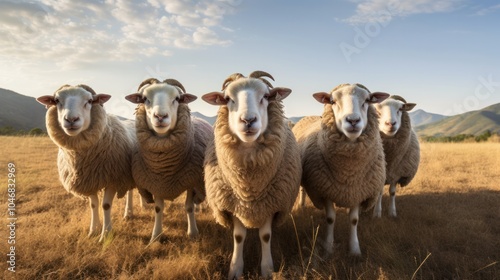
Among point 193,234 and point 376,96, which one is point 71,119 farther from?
point 376,96

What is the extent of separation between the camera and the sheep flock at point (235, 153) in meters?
3.46

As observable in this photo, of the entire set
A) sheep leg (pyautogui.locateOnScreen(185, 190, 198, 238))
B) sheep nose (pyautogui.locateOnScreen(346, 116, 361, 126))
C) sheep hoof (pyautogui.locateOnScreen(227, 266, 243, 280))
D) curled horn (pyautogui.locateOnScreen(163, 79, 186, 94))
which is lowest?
sheep hoof (pyautogui.locateOnScreen(227, 266, 243, 280))

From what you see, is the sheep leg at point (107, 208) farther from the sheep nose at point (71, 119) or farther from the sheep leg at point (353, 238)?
the sheep leg at point (353, 238)

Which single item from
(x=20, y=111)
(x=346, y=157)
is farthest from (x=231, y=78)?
(x=20, y=111)

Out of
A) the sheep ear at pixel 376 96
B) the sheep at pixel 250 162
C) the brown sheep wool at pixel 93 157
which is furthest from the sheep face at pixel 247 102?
the brown sheep wool at pixel 93 157

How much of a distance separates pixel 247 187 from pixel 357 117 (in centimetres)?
152

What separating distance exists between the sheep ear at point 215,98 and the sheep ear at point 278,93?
541mm

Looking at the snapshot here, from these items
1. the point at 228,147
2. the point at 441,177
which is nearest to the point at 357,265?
the point at 228,147

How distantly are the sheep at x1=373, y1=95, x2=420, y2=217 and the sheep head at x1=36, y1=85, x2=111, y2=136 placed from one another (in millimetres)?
4629

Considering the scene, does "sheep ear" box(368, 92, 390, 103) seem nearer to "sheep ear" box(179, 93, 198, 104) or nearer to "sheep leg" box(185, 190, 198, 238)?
"sheep ear" box(179, 93, 198, 104)

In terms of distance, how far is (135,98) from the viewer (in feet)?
14.2

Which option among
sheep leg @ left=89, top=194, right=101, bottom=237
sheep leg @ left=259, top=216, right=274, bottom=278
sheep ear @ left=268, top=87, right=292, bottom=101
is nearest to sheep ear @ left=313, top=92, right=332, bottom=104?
sheep ear @ left=268, top=87, right=292, bottom=101

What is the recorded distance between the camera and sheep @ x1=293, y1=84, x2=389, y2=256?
12.4ft

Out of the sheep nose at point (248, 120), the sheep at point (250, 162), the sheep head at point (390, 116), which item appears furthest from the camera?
the sheep head at point (390, 116)
